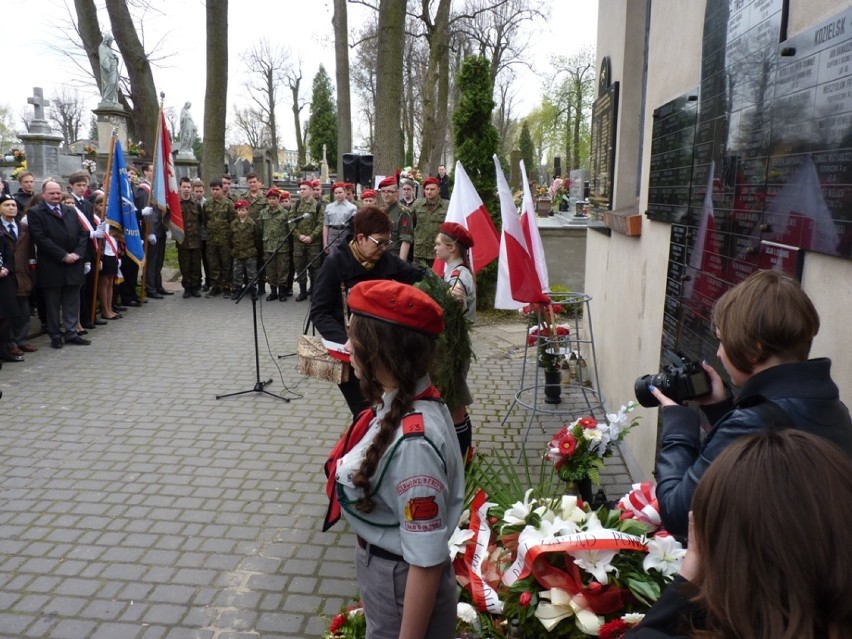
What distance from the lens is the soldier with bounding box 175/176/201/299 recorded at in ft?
42.1

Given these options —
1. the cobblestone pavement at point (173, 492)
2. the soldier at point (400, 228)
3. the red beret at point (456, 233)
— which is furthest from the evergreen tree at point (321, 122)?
the red beret at point (456, 233)

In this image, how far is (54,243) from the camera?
8.69m

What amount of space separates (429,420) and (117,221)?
33.1 ft

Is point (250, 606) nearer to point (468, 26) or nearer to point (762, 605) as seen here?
point (762, 605)

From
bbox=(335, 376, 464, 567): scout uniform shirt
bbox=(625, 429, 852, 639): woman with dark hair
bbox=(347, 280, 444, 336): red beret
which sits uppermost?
bbox=(347, 280, 444, 336): red beret

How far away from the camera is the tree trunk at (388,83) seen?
1379cm

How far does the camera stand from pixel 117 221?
34.8 feet

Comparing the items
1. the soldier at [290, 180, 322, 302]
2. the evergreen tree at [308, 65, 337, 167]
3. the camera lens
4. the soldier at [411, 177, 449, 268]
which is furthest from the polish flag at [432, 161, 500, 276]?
the evergreen tree at [308, 65, 337, 167]

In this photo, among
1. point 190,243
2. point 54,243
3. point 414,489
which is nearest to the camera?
point 414,489

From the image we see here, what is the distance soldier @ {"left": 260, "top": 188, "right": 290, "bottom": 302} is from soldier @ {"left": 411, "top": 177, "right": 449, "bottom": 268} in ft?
8.67

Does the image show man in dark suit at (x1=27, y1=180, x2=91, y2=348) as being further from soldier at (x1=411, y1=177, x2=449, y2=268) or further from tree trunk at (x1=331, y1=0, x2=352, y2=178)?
tree trunk at (x1=331, y1=0, x2=352, y2=178)

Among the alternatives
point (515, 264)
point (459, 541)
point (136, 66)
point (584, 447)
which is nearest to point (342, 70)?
point (136, 66)

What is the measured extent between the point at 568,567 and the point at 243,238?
35.9ft

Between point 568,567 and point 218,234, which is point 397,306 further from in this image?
point 218,234
